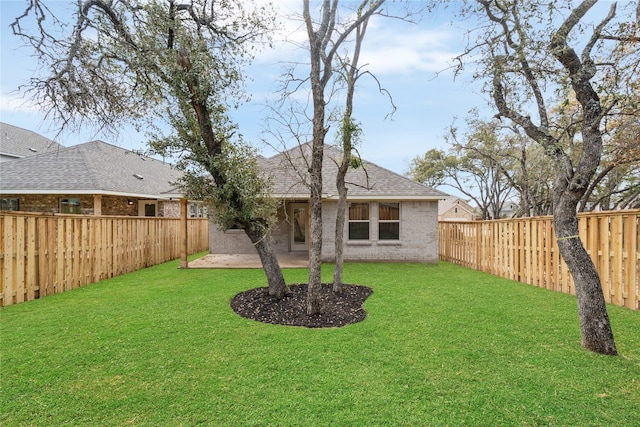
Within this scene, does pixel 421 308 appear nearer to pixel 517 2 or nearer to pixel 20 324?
pixel 517 2

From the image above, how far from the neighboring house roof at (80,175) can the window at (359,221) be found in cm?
671

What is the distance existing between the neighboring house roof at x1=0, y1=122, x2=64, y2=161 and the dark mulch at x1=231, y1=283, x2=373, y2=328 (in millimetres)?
20224

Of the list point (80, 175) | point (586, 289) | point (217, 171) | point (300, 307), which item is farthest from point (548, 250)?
point (80, 175)

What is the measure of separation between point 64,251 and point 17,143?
20.9 metres

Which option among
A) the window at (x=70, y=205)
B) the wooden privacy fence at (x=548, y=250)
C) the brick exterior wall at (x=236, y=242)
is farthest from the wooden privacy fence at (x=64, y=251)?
the wooden privacy fence at (x=548, y=250)

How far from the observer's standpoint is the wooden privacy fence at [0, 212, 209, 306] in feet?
21.2

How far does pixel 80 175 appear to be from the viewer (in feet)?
49.7

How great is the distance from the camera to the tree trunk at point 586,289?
4.11 m

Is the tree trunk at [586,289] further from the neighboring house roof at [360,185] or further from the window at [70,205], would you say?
the window at [70,205]

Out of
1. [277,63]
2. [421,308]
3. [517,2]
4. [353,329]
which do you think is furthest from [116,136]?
[517,2]

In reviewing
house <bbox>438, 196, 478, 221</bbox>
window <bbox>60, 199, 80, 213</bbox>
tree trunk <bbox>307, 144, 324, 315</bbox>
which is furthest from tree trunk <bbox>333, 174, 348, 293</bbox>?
house <bbox>438, 196, 478, 221</bbox>

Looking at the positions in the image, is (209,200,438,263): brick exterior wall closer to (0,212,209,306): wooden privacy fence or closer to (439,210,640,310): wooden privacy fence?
(439,210,640,310): wooden privacy fence

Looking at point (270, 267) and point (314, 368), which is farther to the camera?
point (270, 267)

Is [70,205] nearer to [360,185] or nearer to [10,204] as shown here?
[10,204]
